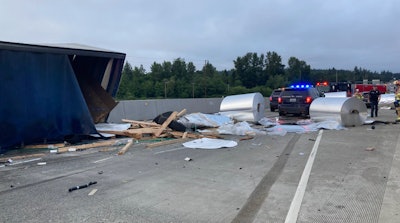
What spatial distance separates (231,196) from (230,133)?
804 centimetres

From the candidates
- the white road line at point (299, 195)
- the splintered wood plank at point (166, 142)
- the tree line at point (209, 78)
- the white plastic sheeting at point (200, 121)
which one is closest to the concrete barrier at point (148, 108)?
the white plastic sheeting at point (200, 121)

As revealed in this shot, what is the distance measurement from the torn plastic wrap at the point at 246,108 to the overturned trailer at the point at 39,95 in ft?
23.3

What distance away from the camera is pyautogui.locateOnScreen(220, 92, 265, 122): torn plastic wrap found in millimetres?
17578

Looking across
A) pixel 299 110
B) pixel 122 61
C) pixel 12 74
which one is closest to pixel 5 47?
pixel 12 74

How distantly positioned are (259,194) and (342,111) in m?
11.0

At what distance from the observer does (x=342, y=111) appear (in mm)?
15602

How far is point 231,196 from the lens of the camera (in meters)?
5.75

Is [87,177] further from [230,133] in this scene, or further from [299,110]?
[299,110]

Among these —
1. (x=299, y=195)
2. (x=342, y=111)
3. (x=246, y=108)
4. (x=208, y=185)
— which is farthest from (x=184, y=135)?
(x=342, y=111)

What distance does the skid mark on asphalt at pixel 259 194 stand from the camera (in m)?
4.85

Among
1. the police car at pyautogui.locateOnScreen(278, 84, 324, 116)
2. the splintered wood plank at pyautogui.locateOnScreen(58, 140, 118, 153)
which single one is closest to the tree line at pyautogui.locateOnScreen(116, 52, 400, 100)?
the police car at pyautogui.locateOnScreen(278, 84, 324, 116)

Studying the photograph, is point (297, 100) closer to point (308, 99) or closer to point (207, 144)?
point (308, 99)

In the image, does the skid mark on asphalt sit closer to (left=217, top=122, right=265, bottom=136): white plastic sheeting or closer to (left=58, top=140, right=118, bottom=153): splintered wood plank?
(left=217, top=122, right=265, bottom=136): white plastic sheeting

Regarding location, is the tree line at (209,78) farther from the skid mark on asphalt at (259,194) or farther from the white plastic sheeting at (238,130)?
the skid mark on asphalt at (259,194)
